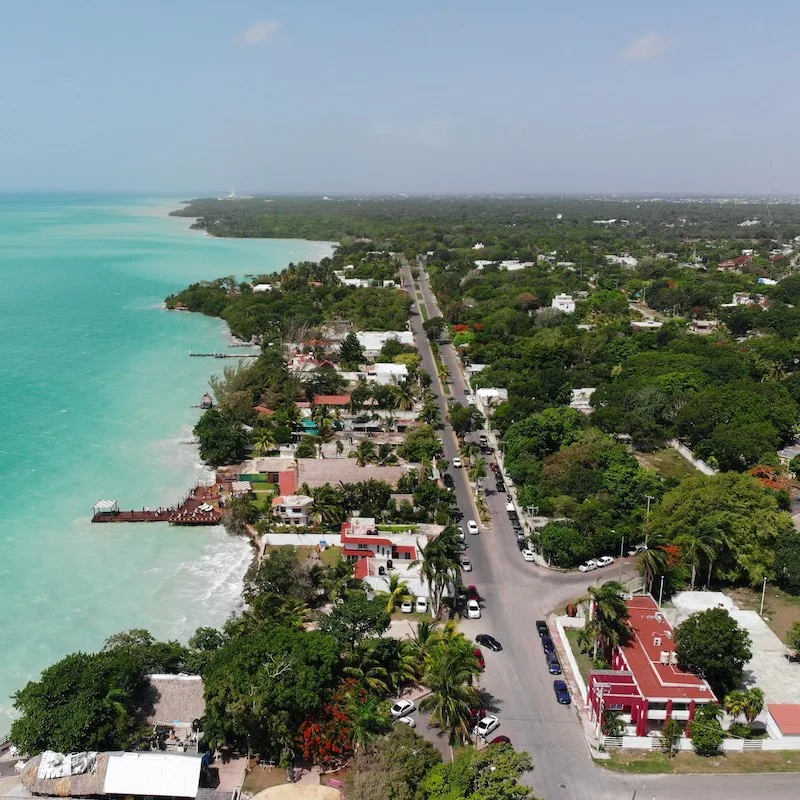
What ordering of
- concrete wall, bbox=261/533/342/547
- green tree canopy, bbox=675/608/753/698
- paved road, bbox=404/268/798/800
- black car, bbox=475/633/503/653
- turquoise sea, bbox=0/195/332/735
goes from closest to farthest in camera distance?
paved road, bbox=404/268/798/800
green tree canopy, bbox=675/608/753/698
black car, bbox=475/633/503/653
turquoise sea, bbox=0/195/332/735
concrete wall, bbox=261/533/342/547

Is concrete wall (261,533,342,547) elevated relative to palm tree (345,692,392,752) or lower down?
lower down

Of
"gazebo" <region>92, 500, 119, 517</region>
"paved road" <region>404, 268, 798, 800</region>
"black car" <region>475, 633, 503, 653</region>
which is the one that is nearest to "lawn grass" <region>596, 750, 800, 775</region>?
"paved road" <region>404, 268, 798, 800</region>

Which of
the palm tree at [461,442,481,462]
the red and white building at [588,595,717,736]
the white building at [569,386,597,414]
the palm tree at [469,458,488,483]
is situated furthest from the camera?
the white building at [569,386,597,414]

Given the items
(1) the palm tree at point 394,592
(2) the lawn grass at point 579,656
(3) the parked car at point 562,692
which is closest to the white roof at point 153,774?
(1) the palm tree at point 394,592

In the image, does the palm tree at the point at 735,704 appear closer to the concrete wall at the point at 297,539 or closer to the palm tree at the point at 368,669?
the palm tree at the point at 368,669

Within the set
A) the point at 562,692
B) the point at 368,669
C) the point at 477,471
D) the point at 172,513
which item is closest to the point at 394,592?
the point at 368,669

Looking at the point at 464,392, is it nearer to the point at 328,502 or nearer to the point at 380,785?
the point at 328,502

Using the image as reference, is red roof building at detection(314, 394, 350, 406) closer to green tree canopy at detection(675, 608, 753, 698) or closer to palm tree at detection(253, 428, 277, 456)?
palm tree at detection(253, 428, 277, 456)
